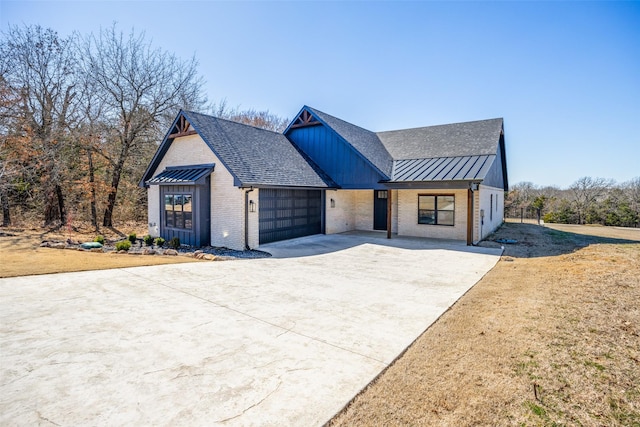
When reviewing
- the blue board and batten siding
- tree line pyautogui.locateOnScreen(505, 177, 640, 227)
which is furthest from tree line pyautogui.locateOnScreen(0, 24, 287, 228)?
tree line pyautogui.locateOnScreen(505, 177, 640, 227)

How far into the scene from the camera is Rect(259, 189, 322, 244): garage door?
1327 centimetres

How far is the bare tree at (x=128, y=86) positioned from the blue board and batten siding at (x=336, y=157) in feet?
29.4

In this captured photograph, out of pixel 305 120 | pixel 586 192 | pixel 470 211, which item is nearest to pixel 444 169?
pixel 470 211

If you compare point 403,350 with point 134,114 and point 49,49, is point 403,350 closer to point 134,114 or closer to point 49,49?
point 134,114

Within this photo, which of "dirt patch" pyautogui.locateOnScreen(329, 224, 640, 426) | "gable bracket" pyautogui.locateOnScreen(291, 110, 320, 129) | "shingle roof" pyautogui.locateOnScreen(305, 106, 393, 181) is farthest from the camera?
"gable bracket" pyautogui.locateOnScreen(291, 110, 320, 129)

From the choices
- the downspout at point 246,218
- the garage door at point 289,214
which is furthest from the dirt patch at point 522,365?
the garage door at point 289,214

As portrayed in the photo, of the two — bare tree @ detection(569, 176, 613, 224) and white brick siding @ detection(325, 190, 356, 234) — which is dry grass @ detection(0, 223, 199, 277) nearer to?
white brick siding @ detection(325, 190, 356, 234)

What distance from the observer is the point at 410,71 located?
50.2ft

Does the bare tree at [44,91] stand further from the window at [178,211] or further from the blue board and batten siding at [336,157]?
the blue board and batten siding at [336,157]

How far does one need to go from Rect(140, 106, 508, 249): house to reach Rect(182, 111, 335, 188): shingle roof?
6cm

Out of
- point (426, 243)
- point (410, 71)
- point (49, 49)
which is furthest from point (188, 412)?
point (49, 49)

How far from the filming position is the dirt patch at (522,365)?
9.50 ft

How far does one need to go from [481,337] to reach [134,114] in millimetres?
22001

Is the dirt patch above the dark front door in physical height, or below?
below
